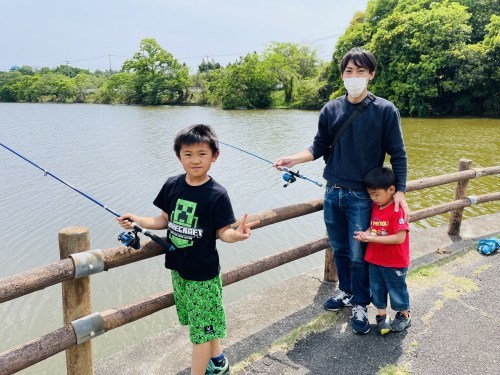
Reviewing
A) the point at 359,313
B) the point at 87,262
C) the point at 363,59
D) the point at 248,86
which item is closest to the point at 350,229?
the point at 359,313

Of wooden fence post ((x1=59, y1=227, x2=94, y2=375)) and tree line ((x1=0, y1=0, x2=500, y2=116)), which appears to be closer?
wooden fence post ((x1=59, y1=227, x2=94, y2=375))

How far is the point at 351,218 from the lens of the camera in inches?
118

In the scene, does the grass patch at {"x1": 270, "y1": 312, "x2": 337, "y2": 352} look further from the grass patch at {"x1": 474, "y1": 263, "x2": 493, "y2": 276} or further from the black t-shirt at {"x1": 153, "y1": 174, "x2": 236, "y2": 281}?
the grass patch at {"x1": 474, "y1": 263, "x2": 493, "y2": 276}

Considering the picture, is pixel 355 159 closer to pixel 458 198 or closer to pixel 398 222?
pixel 398 222

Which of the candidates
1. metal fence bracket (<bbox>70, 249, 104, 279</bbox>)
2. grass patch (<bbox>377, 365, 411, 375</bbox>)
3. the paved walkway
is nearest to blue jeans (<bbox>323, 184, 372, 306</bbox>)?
the paved walkway

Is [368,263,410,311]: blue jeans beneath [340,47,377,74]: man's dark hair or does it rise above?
beneath

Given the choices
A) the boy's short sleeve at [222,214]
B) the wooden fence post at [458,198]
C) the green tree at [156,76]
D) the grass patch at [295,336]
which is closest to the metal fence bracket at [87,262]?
the boy's short sleeve at [222,214]

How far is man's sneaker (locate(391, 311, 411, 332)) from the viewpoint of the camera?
10.2 feet

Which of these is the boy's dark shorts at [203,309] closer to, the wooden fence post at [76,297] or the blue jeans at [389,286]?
the wooden fence post at [76,297]

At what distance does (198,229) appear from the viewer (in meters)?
2.25

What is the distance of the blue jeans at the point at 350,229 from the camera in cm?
296

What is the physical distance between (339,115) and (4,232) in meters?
7.59

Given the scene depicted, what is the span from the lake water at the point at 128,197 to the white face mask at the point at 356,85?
3668 mm

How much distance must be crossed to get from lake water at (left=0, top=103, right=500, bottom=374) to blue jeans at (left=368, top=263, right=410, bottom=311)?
2900 millimetres
